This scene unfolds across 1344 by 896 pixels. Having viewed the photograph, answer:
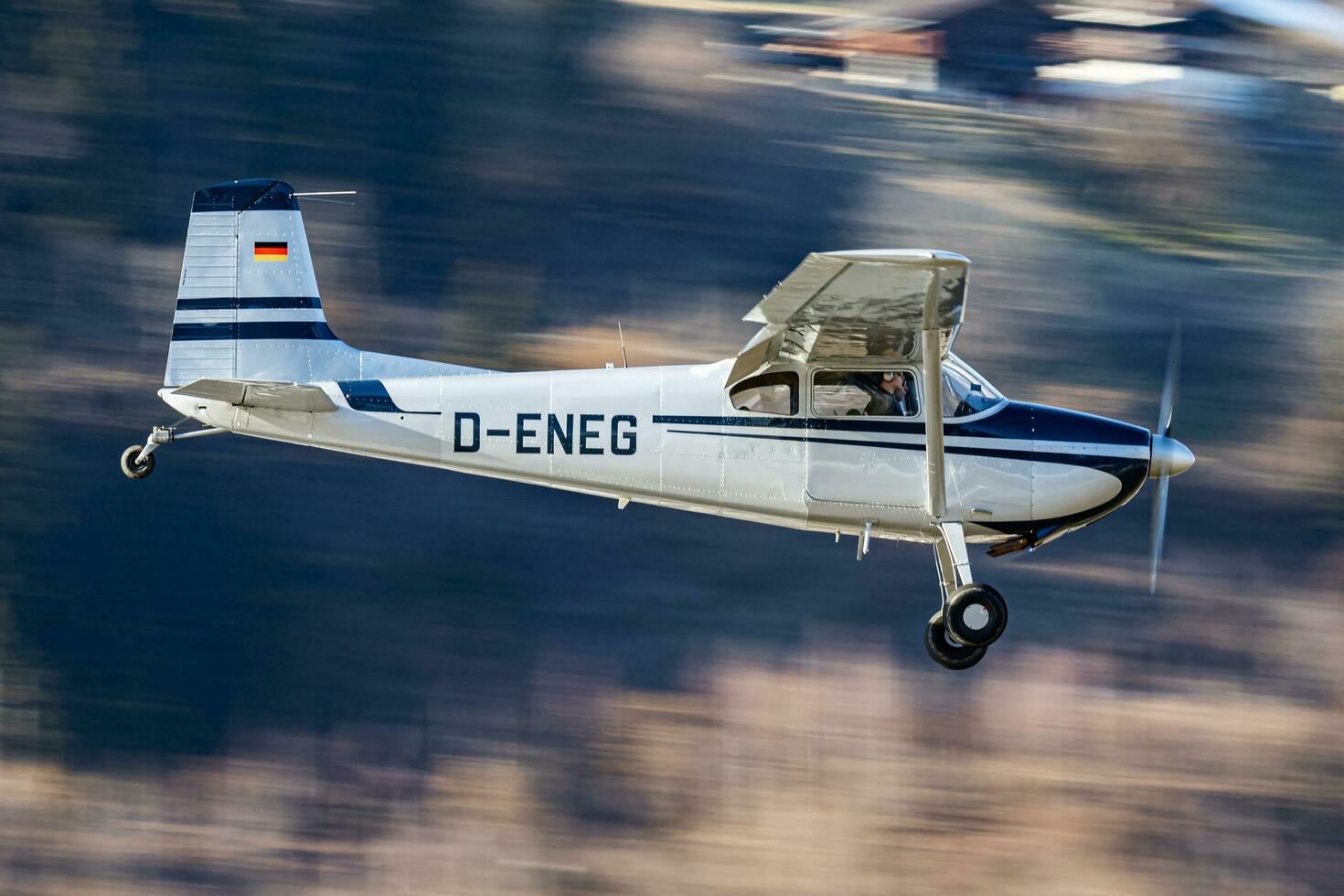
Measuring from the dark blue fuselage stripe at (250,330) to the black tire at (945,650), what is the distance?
173 inches

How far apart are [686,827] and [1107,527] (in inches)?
225

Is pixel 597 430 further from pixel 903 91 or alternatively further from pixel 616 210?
pixel 903 91

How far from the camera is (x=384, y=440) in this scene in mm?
10094

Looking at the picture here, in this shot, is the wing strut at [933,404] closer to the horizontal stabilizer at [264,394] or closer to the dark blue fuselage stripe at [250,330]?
the horizontal stabilizer at [264,394]

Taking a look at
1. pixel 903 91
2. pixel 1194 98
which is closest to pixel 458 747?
pixel 903 91

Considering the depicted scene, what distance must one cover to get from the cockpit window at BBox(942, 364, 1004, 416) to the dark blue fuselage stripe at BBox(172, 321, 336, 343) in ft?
13.2

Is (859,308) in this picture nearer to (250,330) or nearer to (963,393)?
(963,393)

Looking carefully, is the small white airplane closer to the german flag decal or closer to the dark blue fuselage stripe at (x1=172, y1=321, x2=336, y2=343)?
the dark blue fuselage stripe at (x1=172, y1=321, x2=336, y2=343)

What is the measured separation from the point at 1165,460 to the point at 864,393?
76.6 inches

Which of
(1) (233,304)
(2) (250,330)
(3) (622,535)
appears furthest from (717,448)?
(3) (622,535)

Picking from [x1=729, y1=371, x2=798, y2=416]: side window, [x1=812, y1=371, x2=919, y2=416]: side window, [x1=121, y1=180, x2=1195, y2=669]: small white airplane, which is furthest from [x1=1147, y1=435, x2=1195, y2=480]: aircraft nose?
[x1=729, y1=371, x2=798, y2=416]: side window

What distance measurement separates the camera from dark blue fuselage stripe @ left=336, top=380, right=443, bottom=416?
33.2 ft

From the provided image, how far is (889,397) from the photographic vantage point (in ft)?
32.4

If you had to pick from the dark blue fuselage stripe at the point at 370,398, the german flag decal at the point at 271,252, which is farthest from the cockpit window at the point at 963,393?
the german flag decal at the point at 271,252
